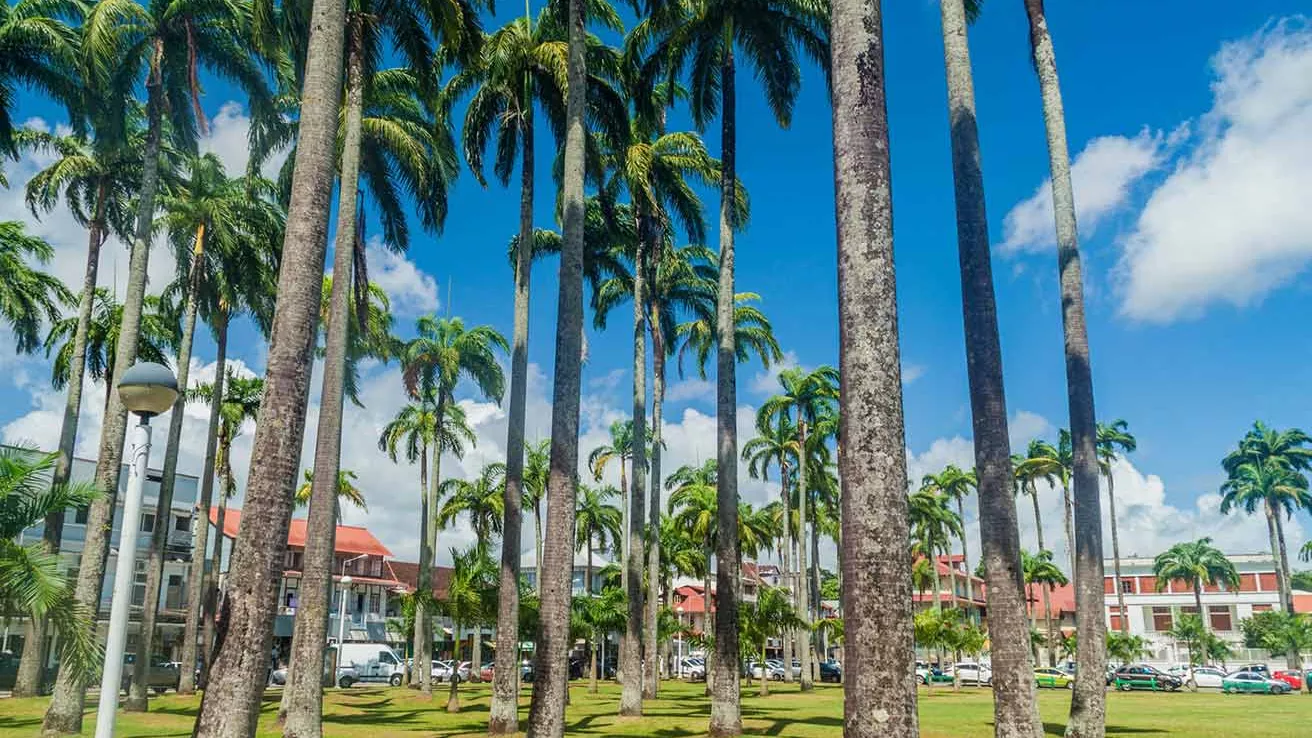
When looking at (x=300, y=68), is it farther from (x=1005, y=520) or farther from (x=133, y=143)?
(x=1005, y=520)

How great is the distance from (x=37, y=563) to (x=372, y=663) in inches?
1617

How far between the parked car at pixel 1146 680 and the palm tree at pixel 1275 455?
2421 cm

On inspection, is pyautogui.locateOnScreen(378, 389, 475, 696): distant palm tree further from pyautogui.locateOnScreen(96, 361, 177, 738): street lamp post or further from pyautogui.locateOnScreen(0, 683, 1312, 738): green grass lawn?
pyautogui.locateOnScreen(96, 361, 177, 738): street lamp post

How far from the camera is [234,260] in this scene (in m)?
29.3

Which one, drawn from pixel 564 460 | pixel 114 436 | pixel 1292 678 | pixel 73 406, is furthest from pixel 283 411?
pixel 1292 678

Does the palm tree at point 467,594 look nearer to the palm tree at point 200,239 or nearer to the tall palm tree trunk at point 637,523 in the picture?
the tall palm tree trunk at point 637,523

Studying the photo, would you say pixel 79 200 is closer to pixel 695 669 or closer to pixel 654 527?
pixel 654 527

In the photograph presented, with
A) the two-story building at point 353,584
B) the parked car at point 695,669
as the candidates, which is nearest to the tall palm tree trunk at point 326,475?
the two-story building at point 353,584

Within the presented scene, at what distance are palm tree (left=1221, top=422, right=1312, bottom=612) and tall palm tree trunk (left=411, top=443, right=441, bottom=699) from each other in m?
65.1

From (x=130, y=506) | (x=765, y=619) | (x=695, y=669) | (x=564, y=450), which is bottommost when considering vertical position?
(x=695, y=669)

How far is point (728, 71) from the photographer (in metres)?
23.5

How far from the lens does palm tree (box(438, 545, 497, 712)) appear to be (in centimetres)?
2764

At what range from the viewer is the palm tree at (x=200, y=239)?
28328mm

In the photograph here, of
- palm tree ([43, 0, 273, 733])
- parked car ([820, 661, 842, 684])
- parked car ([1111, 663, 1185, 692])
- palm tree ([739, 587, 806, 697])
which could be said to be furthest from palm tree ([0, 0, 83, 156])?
parked car ([1111, 663, 1185, 692])
